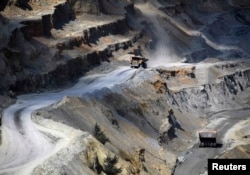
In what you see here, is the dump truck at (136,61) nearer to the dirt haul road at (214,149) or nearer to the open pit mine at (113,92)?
the open pit mine at (113,92)

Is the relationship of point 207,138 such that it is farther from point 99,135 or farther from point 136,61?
point 99,135

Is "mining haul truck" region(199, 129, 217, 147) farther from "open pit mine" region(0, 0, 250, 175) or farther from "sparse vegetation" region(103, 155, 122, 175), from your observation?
"sparse vegetation" region(103, 155, 122, 175)

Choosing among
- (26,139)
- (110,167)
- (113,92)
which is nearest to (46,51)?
(113,92)

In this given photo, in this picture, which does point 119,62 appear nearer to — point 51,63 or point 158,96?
point 158,96

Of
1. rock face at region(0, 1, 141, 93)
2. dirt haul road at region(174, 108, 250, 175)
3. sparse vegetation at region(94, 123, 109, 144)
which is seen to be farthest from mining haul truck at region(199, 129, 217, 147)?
sparse vegetation at region(94, 123, 109, 144)

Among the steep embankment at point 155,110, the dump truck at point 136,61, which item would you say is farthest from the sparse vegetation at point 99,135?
the dump truck at point 136,61

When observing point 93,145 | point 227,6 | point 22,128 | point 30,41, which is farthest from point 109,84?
point 227,6
